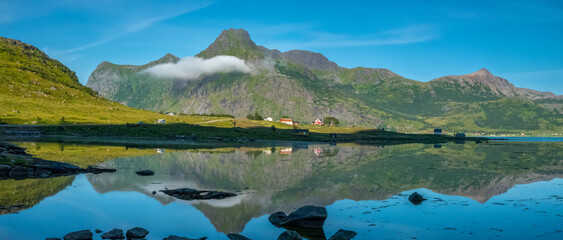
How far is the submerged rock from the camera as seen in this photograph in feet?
91.8

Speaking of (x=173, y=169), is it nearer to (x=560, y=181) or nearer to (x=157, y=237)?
(x=157, y=237)

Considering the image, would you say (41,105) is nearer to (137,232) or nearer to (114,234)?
(114,234)

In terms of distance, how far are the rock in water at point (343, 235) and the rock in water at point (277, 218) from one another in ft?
12.7

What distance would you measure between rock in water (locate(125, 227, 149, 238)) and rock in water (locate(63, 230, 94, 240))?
69.5 inches

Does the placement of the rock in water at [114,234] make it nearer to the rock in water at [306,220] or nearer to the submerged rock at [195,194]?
the rock in water at [306,220]

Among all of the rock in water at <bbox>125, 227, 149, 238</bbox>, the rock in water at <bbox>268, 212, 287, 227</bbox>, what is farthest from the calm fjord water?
the rock in water at <bbox>268, 212, 287, 227</bbox>

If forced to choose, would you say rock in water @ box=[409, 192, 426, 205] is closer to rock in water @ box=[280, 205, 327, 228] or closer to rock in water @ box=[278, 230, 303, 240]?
rock in water @ box=[280, 205, 327, 228]

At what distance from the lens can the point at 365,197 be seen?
30141 millimetres

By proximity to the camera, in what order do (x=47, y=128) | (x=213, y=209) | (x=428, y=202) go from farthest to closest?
(x=47, y=128)
(x=428, y=202)
(x=213, y=209)

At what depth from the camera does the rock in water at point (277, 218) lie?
2156 cm

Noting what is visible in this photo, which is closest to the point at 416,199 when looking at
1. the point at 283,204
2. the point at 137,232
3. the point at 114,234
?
the point at 283,204

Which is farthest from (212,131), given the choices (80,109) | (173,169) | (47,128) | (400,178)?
(400,178)

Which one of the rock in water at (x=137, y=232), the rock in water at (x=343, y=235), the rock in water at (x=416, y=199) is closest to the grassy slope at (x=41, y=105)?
the rock in water at (x=137, y=232)

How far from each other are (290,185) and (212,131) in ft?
328
